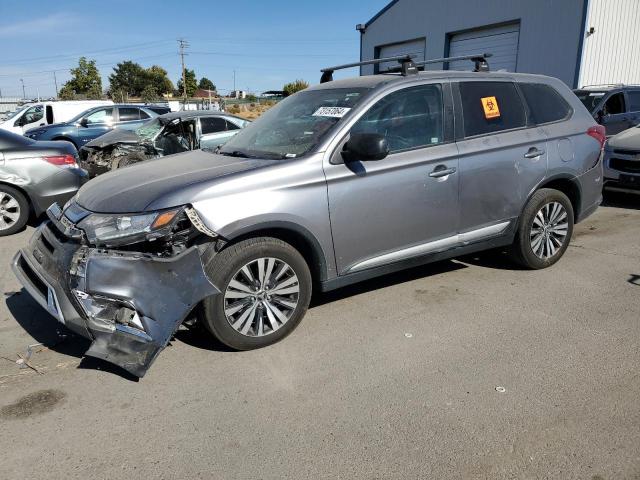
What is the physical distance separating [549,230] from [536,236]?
0.17 meters

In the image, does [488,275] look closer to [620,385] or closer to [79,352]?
[620,385]

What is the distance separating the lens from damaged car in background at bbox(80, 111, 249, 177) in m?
9.86

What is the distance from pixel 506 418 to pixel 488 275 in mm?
2300

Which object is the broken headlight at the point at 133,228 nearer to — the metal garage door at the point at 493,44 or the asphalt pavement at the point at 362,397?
the asphalt pavement at the point at 362,397

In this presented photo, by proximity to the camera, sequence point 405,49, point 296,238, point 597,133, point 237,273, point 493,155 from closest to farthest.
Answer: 1. point 237,273
2. point 296,238
3. point 493,155
4. point 597,133
5. point 405,49

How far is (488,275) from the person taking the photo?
4.86 meters

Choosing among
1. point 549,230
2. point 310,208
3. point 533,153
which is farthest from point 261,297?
point 549,230

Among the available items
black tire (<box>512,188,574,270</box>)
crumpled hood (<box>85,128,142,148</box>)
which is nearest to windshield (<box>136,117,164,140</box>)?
crumpled hood (<box>85,128,142,148</box>)

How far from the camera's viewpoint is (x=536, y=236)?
4.77 m

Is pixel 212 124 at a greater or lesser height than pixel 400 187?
greater

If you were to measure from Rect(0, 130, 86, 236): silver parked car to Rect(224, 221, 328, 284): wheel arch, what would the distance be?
4517mm

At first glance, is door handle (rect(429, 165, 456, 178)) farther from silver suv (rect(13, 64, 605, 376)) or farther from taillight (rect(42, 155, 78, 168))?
taillight (rect(42, 155, 78, 168))

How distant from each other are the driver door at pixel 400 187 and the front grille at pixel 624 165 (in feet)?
16.6

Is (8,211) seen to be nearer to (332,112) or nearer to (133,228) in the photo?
(133,228)
